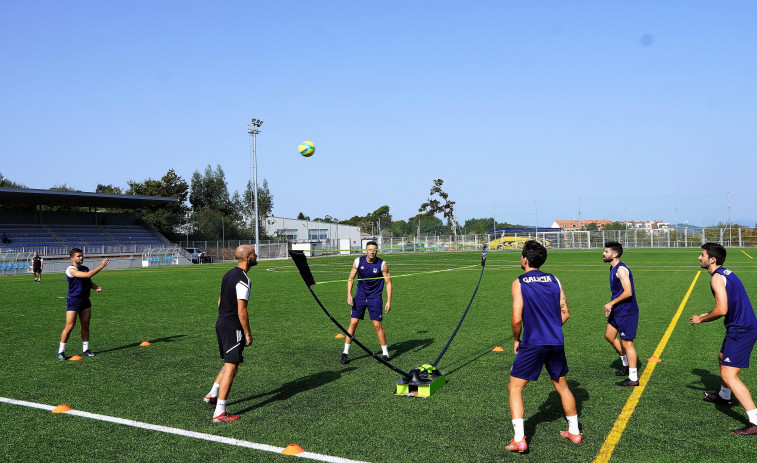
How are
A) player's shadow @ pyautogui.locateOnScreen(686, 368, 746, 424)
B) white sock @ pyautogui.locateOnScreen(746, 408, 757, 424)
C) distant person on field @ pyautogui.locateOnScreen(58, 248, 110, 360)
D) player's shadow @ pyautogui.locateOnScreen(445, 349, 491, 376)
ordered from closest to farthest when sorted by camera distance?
white sock @ pyautogui.locateOnScreen(746, 408, 757, 424)
player's shadow @ pyautogui.locateOnScreen(686, 368, 746, 424)
player's shadow @ pyautogui.locateOnScreen(445, 349, 491, 376)
distant person on field @ pyautogui.locateOnScreen(58, 248, 110, 360)

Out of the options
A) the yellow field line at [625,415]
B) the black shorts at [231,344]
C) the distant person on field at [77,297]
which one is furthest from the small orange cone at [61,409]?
the yellow field line at [625,415]

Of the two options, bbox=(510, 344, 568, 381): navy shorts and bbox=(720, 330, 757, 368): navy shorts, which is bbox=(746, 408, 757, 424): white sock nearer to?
bbox=(720, 330, 757, 368): navy shorts

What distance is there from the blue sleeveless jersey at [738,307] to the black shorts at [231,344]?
5419 millimetres

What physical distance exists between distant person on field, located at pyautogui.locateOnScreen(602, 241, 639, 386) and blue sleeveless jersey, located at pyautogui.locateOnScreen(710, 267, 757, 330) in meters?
1.42

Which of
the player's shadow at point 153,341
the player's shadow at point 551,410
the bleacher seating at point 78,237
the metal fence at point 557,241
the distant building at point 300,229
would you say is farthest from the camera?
the distant building at point 300,229

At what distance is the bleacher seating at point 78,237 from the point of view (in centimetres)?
4600

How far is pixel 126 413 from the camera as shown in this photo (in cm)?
649

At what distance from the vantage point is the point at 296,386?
758 cm

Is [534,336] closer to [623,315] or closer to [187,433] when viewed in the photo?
[623,315]

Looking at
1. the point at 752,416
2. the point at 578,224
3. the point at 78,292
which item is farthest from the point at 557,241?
the point at 752,416

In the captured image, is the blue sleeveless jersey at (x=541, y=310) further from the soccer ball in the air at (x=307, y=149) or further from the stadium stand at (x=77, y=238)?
the stadium stand at (x=77, y=238)

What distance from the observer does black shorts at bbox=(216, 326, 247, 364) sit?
6.24 metres

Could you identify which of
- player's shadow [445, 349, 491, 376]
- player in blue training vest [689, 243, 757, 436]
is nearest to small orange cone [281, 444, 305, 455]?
player's shadow [445, 349, 491, 376]

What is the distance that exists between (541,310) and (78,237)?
54.3 metres
